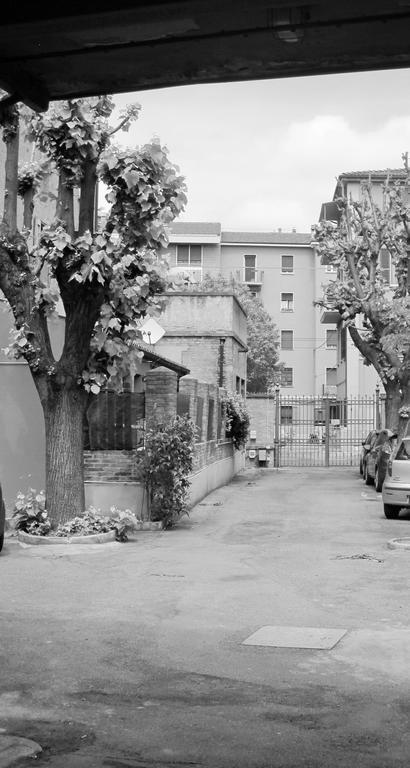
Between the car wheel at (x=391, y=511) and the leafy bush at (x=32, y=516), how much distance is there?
6.68m

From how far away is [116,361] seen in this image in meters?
14.2

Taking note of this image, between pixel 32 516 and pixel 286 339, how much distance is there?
60.5m

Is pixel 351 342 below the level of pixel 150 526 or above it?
above

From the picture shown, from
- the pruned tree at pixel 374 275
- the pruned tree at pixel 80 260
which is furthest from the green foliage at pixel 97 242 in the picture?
the pruned tree at pixel 374 275

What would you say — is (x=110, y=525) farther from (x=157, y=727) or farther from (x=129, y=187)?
(x=157, y=727)

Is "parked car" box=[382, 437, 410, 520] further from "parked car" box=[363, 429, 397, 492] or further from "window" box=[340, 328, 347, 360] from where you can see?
"window" box=[340, 328, 347, 360]

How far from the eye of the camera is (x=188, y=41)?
5172 millimetres

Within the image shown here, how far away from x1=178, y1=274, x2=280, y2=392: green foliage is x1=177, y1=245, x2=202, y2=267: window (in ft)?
33.6

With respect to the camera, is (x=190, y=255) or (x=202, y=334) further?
(x=190, y=255)

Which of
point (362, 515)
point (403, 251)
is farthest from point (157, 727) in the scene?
point (403, 251)

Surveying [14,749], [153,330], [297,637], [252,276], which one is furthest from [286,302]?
[14,749]

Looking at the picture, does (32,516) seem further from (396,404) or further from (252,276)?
(252,276)

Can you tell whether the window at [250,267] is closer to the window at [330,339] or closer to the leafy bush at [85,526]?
the window at [330,339]

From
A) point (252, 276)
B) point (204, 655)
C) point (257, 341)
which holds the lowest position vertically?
point (204, 655)
